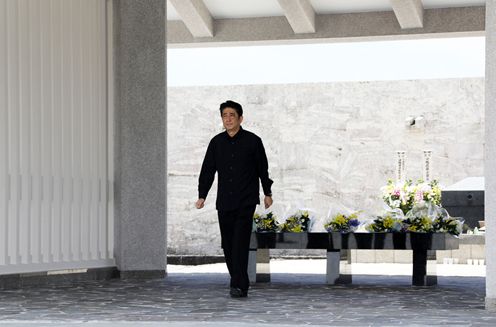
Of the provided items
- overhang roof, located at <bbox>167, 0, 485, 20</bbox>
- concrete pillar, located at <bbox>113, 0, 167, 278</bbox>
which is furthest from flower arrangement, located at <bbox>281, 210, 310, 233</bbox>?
overhang roof, located at <bbox>167, 0, 485, 20</bbox>

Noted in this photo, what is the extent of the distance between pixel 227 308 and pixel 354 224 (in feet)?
11.7

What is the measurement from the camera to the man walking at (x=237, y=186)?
33.3 ft

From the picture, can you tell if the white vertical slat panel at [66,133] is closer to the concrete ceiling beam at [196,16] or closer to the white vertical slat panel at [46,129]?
the white vertical slat panel at [46,129]

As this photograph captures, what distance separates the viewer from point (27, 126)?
1196 cm

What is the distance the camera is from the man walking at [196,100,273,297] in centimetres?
1016

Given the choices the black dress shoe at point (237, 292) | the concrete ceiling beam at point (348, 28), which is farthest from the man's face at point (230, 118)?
the concrete ceiling beam at point (348, 28)

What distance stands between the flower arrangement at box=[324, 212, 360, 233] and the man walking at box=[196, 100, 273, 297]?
2.21 m

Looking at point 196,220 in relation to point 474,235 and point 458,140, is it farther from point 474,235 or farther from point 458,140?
point 474,235

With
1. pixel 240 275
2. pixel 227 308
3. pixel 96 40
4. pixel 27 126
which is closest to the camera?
pixel 227 308

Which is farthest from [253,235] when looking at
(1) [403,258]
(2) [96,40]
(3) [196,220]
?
(3) [196,220]

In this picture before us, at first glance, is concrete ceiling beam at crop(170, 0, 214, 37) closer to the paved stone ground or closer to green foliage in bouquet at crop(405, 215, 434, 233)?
the paved stone ground

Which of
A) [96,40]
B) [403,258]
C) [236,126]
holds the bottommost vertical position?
[403,258]

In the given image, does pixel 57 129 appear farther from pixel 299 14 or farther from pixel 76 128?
pixel 299 14

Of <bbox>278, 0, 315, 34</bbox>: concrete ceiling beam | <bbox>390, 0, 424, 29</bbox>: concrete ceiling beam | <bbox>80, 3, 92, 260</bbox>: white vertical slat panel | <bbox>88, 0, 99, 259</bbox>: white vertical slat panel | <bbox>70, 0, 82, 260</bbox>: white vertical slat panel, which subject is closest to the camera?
<bbox>70, 0, 82, 260</bbox>: white vertical slat panel
